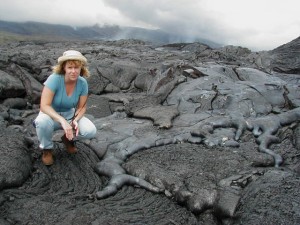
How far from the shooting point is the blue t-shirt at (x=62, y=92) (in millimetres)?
6109

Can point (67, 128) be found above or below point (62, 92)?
below

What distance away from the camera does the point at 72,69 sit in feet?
19.8

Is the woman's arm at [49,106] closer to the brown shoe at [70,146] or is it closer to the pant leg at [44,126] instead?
the pant leg at [44,126]

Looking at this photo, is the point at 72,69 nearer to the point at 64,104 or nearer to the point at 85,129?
the point at 64,104

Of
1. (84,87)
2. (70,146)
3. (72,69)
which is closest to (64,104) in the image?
(84,87)

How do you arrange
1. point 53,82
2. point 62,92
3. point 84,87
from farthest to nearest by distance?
point 84,87, point 62,92, point 53,82

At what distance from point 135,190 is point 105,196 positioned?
581 millimetres

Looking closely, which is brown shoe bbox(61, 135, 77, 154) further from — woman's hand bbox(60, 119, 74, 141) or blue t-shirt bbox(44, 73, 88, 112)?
woman's hand bbox(60, 119, 74, 141)

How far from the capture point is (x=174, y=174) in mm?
6484

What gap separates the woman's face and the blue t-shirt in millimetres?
168

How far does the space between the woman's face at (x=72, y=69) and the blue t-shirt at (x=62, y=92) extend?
17cm

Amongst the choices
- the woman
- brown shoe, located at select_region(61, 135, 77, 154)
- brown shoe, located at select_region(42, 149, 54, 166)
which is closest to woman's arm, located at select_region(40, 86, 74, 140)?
the woman

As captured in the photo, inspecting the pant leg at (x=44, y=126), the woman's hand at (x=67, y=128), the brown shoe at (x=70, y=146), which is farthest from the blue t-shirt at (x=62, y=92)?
the brown shoe at (x=70, y=146)

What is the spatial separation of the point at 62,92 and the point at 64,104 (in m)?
0.25
